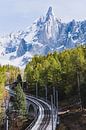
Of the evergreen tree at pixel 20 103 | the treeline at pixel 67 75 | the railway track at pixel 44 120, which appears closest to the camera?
the railway track at pixel 44 120

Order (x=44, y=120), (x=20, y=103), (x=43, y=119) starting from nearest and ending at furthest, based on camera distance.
Result: (x=44, y=120)
(x=43, y=119)
(x=20, y=103)

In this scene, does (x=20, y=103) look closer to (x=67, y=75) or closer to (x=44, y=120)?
(x=44, y=120)

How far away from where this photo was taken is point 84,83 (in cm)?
12581

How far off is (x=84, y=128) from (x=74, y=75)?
1584 inches

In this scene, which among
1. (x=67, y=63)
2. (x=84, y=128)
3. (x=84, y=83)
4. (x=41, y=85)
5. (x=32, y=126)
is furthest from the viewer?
(x=41, y=85)

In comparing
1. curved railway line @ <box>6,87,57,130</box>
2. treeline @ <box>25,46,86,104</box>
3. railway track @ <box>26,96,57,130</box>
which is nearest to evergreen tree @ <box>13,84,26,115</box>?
curved railway line @ <box>6,87,57,130</box>

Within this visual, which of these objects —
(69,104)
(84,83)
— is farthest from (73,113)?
(69,104)

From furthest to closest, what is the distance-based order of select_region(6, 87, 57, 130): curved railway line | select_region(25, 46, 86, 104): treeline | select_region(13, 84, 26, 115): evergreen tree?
1. select_region(25, 46, 86, 104): treeline
2. select_region(13, 84, 26, 115): evergreen tree
3. select_region(6, 87, 57, 130): curved railway line

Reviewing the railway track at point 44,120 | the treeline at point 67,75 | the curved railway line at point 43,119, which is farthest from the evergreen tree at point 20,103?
the treeline at point 67,75

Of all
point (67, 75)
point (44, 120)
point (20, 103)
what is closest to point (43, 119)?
point (44, 120)

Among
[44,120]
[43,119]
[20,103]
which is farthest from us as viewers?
[20,103]

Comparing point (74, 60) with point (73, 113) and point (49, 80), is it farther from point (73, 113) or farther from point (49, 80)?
point (73, 113)

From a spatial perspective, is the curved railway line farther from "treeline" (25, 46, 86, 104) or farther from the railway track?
"treeline" (25, 46, 86, 104)

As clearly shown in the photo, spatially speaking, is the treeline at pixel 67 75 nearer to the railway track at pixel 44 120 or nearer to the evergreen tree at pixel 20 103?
the railway track at pixel 44 120
